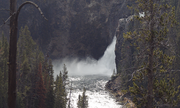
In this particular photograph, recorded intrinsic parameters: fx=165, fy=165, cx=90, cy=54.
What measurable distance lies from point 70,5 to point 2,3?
36268 mm

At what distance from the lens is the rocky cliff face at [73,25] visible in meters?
90.5

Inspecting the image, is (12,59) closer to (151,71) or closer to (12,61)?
(12,61)

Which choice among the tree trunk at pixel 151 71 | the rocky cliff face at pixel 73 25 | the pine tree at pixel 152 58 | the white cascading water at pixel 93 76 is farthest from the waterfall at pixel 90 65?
the tree trunk at pixel 151 71

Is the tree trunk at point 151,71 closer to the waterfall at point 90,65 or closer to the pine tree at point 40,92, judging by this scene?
the pine tree at point 40,92

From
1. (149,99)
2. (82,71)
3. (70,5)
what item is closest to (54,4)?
(70,5)

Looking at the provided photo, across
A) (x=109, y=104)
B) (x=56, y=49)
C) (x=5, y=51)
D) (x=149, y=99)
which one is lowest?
(x=109, y=104)

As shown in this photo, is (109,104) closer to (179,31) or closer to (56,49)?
(179,31)

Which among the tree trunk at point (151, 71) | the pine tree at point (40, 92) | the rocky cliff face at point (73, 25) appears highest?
the rocky cliff face at point (73, 25)

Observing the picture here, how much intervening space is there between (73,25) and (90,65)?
25734 millimetres

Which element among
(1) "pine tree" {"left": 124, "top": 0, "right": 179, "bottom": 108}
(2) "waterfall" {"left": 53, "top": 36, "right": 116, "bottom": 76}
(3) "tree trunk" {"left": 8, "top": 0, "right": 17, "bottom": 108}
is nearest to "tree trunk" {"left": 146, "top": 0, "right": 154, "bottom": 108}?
(1) "pine tree" {"left": 124, "top": 0, "right": 179, "bottom": 108}

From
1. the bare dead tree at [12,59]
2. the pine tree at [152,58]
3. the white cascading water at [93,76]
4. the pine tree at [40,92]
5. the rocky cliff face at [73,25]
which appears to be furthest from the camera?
the rocky cliff face at [73,25]

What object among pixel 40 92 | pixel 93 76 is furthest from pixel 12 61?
pixel 93 76

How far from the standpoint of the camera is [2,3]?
88000mm

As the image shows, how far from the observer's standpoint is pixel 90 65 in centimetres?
9450
